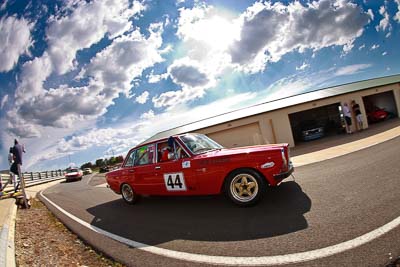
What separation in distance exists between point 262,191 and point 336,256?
1974 millimetres

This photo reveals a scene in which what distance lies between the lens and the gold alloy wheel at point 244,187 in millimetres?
4602

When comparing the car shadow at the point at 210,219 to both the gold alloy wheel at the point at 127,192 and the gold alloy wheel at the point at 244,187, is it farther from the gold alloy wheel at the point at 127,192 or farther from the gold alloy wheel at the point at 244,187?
the gold alloy wheel at the point at 127,192

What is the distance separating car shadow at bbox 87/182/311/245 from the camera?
367cm

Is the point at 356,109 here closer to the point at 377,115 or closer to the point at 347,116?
the point at 347,116

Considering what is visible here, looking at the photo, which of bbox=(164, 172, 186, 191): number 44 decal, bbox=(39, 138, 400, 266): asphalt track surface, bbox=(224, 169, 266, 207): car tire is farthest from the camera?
bbox=(164, 172, 186, 191): number 44 decal

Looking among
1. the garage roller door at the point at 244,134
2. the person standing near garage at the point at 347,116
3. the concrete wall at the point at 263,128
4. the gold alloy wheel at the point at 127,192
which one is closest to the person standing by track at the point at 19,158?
the gold alloy wheel at the point at 127,192

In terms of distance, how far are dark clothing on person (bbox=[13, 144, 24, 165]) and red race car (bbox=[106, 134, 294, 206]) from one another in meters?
4.54

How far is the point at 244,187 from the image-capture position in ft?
15.4

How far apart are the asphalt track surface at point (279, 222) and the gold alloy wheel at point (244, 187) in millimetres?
232

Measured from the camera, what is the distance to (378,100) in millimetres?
25328

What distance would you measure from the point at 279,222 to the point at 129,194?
4603 millimetres

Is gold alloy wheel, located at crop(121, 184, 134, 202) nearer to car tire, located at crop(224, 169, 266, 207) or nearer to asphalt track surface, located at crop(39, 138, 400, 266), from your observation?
asphalt track surface, located at crop(39, 138, 400, 266)

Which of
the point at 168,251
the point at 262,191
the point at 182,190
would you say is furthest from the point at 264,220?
the point at 182,190

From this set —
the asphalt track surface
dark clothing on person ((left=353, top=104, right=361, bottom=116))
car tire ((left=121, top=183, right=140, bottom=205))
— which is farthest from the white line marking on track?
dark clothing on person ((left=353, top=104, right=361, bottom=116))
